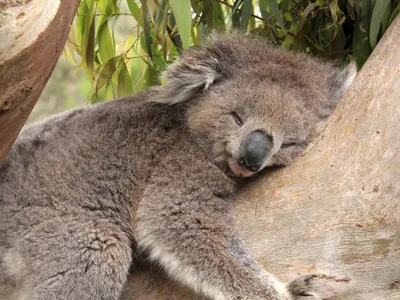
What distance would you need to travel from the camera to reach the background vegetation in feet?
10.9

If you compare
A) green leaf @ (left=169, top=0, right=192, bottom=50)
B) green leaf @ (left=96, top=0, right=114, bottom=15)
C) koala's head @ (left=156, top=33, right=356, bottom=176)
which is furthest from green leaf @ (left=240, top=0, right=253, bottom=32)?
green leaf @ (left=96, top=0, right=114, bottom=15)

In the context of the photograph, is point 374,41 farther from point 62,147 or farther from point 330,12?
point 62,147

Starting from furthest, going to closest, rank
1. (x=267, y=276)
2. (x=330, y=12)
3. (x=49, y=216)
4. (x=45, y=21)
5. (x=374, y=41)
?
(x=330, y=12), (x=374, y=41), (x=49, y=216), (x=267, y=276), (x=45, y=21)

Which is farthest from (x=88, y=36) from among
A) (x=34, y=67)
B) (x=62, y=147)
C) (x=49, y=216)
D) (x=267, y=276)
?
(x=267, y=276)

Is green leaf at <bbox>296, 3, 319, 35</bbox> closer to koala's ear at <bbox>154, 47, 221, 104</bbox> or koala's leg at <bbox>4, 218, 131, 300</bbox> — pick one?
koala's ear at <bbox>154, 47, 221, 104</bbox>

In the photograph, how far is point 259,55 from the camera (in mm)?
3012

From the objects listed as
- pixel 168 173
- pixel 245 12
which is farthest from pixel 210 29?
pixel 168 173

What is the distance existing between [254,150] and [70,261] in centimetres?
90

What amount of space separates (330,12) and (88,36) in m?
1.40

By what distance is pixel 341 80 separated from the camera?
305 centimetres

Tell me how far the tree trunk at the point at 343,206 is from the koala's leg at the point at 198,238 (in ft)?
0.21

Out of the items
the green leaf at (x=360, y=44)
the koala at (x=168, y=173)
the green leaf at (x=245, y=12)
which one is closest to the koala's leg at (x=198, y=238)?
the koala at (x=168, y=173)

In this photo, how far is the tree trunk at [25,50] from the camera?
194 cm

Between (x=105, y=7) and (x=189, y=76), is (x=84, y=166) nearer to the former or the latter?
(x=189, y=76)
